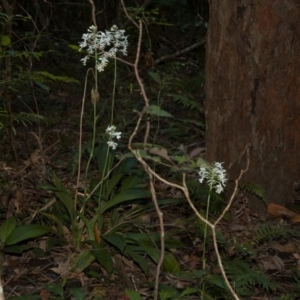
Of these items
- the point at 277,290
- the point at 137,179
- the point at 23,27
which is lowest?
the point at 277,290

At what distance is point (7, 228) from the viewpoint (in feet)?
16.0

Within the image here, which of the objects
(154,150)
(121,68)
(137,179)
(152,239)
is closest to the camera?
(154,150)

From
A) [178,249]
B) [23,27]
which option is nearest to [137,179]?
[178,249]

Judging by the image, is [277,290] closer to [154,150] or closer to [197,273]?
[197,273]

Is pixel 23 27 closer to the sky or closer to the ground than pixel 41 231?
closer to the sky

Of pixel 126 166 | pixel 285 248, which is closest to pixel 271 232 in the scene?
pixel 285 248

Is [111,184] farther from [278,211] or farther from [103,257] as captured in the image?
[278,211]

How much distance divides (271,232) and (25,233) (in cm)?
157

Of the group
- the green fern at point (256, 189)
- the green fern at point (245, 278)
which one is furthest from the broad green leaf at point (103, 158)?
the green fern at point (245, 278)

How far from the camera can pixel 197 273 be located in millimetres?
4191

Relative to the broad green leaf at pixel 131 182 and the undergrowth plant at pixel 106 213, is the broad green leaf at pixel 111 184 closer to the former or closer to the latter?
the undergrowth plant at pixel 106 213

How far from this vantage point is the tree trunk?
5.34 m

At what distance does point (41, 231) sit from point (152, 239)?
0.67 meters

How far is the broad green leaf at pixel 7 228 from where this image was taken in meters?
4.85
